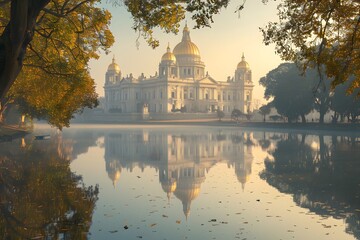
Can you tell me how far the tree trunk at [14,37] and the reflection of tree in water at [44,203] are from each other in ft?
10.7

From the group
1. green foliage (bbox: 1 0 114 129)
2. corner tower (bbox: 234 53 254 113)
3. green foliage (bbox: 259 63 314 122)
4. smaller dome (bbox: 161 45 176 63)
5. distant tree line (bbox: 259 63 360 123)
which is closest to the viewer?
green foliage (bbox: 1 0 114 129)

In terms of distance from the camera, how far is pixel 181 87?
12162 cm

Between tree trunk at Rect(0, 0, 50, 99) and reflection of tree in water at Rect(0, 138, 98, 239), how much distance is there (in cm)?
327

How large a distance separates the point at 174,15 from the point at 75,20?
272 inches

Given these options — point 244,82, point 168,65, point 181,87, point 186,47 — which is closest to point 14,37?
point 168,65

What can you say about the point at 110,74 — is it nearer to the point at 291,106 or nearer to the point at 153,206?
the point at 291,106

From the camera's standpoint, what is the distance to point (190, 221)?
33.7 feet

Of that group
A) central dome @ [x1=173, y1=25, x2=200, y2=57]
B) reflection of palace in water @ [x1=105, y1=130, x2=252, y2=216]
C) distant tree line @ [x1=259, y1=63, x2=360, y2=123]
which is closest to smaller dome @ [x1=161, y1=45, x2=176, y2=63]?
central dome @ [x1=173, y1=25, x2=200, y2=57]

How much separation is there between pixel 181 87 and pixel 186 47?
1301 centimetres

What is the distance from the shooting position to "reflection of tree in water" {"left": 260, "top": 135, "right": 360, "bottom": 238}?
37.7 ft

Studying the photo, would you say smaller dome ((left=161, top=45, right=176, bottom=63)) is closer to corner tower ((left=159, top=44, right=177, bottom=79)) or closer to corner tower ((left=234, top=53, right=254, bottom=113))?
corner tower ((left=159, top=44, right=177, bottom=79))

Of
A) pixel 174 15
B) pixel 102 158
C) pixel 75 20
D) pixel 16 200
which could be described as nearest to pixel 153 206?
pixel 16 200

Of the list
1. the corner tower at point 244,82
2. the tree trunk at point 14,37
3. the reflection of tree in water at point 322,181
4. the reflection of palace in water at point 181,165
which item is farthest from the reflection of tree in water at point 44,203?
the corner tower at point 244,82

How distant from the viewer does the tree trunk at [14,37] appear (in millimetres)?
8164
